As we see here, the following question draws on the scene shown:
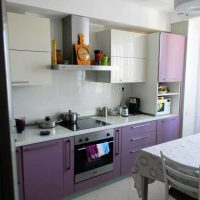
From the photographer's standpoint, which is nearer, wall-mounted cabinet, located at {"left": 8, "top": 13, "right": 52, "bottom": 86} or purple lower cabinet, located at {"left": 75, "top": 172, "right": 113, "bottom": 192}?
wall-mounted cabinet, located at {"left": 8, "top": 13, "right": 52, "bottom": 86}

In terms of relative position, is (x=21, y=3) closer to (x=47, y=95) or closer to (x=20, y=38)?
(x=20, y=38)

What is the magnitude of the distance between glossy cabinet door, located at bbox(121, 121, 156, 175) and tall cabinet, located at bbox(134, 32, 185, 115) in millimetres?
340

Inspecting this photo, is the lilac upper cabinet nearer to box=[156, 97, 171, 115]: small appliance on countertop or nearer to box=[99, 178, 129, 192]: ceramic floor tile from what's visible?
box=[156, 97, 171, 115]: small appliance on countertop

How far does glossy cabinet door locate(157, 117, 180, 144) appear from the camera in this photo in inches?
132

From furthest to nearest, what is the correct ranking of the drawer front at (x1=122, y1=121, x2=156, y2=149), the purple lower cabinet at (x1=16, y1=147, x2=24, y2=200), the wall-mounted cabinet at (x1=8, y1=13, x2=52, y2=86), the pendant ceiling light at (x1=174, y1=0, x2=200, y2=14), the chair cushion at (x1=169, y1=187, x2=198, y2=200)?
the drawer front at (x1=122, y1=121, x2=156, y2=149) → the wall-mounted cabinet at (x1=8, y1=13, x2=52, y2=86) → the purple lower cabinet at (x1=16, y1=147, x2=24, y2=200) → the chair cushion at (x1=169, y1=187, x2=198, y2=200) → the pendant ceiling light at (x1=174, y1=0, x2=200, y2=14)

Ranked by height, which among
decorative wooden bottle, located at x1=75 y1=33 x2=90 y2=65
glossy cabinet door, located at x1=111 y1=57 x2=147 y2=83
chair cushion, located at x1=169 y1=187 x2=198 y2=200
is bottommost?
chair cushion, located at x1=169 y1=187 x2=198 y2=200

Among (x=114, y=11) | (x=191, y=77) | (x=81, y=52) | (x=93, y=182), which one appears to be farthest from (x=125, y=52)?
(x=93, y=182)

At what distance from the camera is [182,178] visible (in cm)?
164

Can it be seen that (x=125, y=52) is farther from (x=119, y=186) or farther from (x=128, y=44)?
(x=119, y=186)

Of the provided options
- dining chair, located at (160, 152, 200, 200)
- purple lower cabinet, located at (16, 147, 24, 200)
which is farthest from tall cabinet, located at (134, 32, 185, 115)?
purple lower cabinet, located at (16, 147, 24, 200)

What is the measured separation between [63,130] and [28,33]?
3.79 ft

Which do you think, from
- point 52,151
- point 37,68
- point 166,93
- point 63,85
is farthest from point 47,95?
point 166,93

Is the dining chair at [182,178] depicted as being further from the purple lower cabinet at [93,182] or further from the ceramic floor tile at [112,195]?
the purple lower cabinet at [93,182]

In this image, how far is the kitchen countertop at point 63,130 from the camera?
216cm
